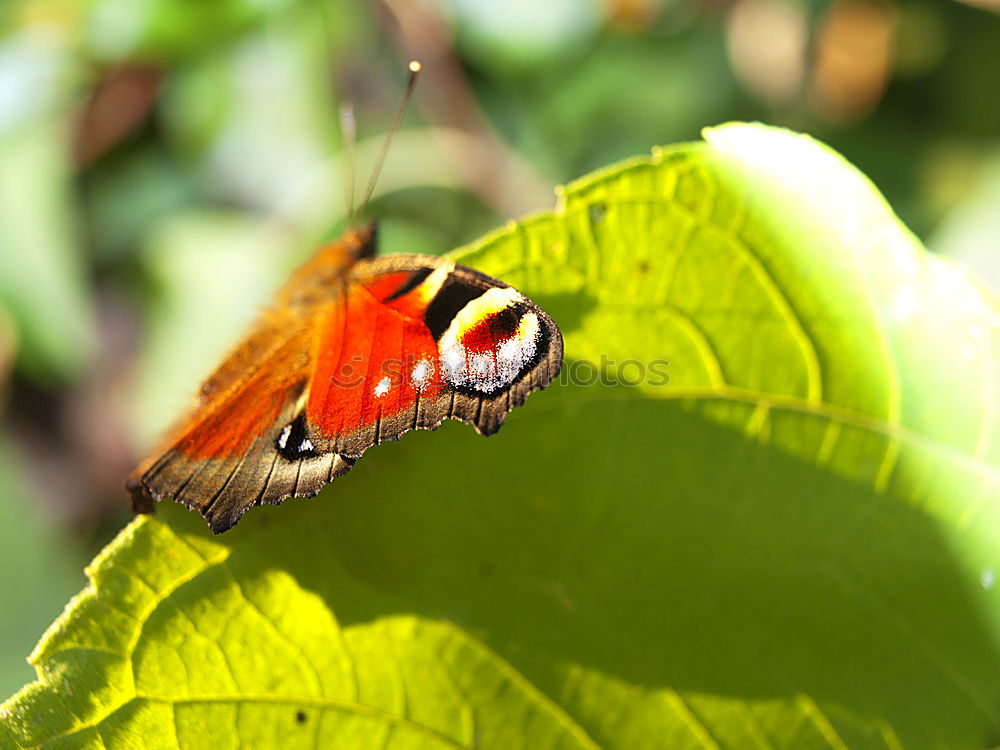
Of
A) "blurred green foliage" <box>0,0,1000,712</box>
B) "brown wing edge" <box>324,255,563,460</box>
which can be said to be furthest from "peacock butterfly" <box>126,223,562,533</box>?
"blurred green foliage" <box>0,0,1000,712</box>

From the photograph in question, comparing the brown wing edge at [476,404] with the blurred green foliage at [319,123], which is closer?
the brown wing edge at [476,404]

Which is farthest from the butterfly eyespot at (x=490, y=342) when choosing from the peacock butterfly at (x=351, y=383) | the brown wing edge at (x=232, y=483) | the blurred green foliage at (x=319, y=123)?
the blurred green foliage at (x=319, y=123)

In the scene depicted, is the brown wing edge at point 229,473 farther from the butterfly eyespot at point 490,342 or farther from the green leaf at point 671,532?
the butterfly eyespot at point 490,342

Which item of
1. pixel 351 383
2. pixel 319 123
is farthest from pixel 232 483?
pixel 319 123

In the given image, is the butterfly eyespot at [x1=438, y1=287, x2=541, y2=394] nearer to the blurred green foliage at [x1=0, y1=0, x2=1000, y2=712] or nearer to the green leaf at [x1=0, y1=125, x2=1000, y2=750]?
the green leaf at [x1=0, y1=125, x2=1000, y2=750]

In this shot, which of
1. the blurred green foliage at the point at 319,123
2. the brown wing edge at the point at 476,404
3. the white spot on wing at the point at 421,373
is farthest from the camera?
the blurred green foliage at the point at 319,123

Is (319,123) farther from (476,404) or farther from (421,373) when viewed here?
(476,404)
